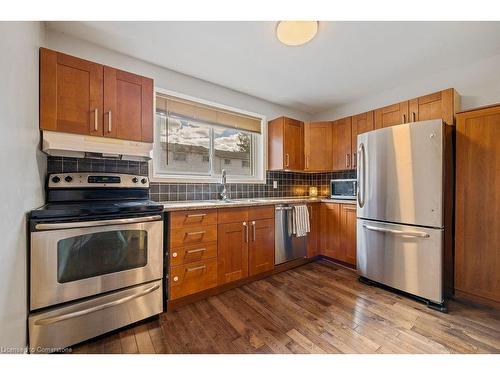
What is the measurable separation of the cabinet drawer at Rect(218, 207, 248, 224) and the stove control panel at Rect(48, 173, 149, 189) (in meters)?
0.83

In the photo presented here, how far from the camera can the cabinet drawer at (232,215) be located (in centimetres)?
215

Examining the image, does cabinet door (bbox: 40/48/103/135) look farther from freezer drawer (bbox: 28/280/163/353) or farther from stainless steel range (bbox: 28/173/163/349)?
freezer drawer (bbox: 28/280/163/353)

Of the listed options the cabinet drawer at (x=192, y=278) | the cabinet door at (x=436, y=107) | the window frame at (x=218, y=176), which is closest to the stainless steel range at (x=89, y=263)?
the cabinet drawer at (x=192, y=278)

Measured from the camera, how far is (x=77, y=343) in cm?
141

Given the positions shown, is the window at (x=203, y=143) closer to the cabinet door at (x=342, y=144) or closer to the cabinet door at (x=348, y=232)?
the cabinet door at (x=342, y=144)

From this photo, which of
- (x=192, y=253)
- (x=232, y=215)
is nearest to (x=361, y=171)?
(x=232, y=215)

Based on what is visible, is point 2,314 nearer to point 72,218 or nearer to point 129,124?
point 72,218

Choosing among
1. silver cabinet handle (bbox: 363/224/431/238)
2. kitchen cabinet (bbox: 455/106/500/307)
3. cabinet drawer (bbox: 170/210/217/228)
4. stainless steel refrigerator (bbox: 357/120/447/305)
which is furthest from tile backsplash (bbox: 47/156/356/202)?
kitchen cabinet (bbox: 455/106/500/307)

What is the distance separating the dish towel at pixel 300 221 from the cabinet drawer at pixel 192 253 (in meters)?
1.17

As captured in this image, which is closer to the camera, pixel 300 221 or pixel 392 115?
pixel 392 115

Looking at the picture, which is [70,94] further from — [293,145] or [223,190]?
[293,145]

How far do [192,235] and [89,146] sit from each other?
3.70 ft

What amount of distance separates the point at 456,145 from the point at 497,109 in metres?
0.38

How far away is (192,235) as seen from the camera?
1956mm
